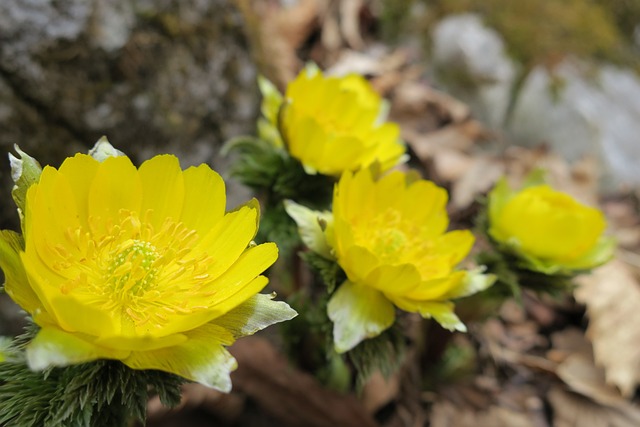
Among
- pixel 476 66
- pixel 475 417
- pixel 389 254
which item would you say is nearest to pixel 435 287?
pixel 389 254

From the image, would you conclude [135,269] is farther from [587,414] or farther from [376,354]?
[587,414]

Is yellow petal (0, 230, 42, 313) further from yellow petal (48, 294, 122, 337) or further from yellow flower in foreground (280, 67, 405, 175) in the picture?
yellow flower in foreground (280, 67, 405, 175)

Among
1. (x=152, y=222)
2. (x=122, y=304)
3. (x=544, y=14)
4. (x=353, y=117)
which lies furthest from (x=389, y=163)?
(x=544, y=14)

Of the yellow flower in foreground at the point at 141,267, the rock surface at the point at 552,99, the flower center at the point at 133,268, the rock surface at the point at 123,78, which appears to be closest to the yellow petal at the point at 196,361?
the yellow flower in foreground at the point at 141,267

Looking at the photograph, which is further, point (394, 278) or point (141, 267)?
point (394, 278)

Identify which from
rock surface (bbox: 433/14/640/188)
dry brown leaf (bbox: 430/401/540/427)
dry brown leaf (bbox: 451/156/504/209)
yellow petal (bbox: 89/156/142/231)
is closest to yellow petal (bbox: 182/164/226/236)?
yellow petal (bbox: 89/156/142/231)

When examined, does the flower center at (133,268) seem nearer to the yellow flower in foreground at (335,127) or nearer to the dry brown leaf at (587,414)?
the yellow flower in foreground at (335,127)
